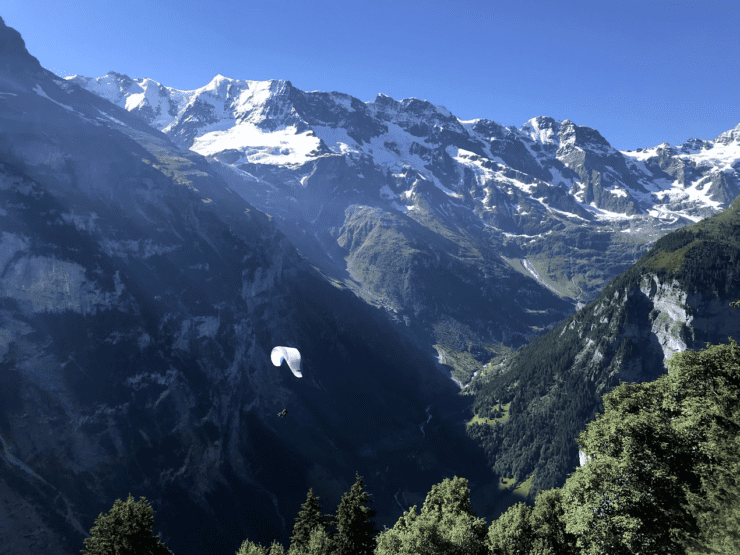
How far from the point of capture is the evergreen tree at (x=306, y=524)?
174 feet

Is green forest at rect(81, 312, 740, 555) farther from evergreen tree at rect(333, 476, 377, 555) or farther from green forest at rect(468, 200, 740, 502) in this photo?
green forest at rect(468, 200, 740, 502)

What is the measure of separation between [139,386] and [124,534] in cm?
10862

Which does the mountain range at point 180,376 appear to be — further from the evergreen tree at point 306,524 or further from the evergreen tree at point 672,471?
the evergreen tree at point 672,471

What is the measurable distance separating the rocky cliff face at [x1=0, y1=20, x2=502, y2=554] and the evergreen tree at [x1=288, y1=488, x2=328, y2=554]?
8839cm

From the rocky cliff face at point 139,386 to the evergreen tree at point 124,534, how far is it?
8698cm

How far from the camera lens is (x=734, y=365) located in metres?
28.7

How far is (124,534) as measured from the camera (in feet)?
137

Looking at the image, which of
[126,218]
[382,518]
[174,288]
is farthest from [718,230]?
[126,218]

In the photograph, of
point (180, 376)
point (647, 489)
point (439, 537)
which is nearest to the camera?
point (647, 489)

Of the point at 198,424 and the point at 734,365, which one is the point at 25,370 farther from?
the point at 734,365

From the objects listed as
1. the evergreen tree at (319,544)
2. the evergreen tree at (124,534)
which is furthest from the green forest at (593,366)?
the evergreen tree at (124,534)

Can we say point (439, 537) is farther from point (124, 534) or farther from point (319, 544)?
point (124, 534)

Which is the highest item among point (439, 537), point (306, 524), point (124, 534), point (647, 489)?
point (647, 489)

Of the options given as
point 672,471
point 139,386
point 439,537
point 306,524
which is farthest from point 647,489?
point 139,386
